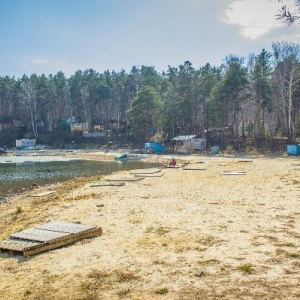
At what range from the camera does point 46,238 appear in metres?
10.6

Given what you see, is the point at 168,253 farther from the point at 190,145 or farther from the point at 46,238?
the point at 190,145

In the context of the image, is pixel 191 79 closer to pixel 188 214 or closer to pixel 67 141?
pixel 67 141

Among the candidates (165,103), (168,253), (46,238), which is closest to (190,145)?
(165,103)

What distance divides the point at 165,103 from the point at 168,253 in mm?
62499

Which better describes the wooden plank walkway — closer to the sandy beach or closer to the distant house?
the sandy beach

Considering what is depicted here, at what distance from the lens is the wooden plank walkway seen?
33.1 feet

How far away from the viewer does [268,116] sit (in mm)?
76250

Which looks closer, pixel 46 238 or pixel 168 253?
pixel 168 253


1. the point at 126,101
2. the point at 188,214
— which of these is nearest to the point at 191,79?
the point at 126,101

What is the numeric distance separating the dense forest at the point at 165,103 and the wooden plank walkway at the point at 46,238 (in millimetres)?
47261

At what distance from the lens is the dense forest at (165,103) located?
59.5m

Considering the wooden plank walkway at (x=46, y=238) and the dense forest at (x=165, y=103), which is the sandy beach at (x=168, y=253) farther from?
the dense forest at (x=165, y=103)

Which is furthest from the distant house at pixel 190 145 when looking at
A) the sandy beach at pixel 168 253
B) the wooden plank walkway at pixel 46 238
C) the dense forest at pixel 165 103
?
the wooden plank walkway at pixel 46 238

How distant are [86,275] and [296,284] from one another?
4621 mm
